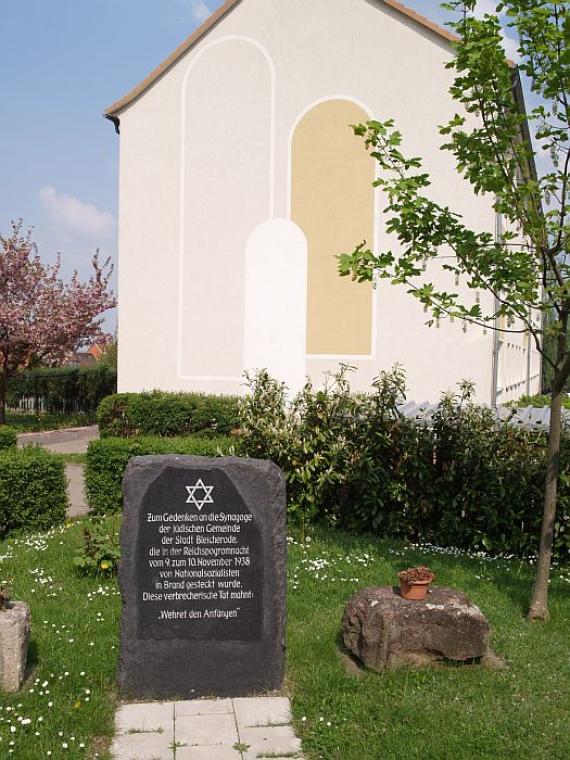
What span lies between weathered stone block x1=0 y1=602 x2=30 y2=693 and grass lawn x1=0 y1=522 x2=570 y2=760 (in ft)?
0.35

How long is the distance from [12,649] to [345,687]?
213cm

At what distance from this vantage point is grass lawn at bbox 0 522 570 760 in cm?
450

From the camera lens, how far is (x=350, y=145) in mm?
16891

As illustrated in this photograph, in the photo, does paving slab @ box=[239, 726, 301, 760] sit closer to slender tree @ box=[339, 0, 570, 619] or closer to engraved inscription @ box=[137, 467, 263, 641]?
engraved inscription @ box=[137, 467, 263, 641]

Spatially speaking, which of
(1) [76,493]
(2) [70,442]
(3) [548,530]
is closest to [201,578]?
(3) [548,530]

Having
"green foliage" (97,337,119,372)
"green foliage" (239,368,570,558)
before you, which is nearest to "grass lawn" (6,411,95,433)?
"green foliage" (97,337,119,372)

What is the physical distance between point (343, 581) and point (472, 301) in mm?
9784

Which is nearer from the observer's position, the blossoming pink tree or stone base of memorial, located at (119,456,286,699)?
stone base of memorial, located at (119,456,286,699)

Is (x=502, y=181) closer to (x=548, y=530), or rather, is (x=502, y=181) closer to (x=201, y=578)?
(x=548, y=530)

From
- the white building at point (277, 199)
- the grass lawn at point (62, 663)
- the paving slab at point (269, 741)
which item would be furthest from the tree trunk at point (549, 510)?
the white building at point (277, 199)

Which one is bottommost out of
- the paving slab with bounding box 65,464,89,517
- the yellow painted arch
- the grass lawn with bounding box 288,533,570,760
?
the grass lawn with bounding box 288,533,570,760

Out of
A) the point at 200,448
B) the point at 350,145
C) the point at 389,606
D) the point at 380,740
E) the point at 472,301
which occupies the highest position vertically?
the point at 350,145

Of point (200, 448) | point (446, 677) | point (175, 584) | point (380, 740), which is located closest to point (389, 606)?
point (446, 677)

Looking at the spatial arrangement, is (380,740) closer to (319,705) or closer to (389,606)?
(319,705)
